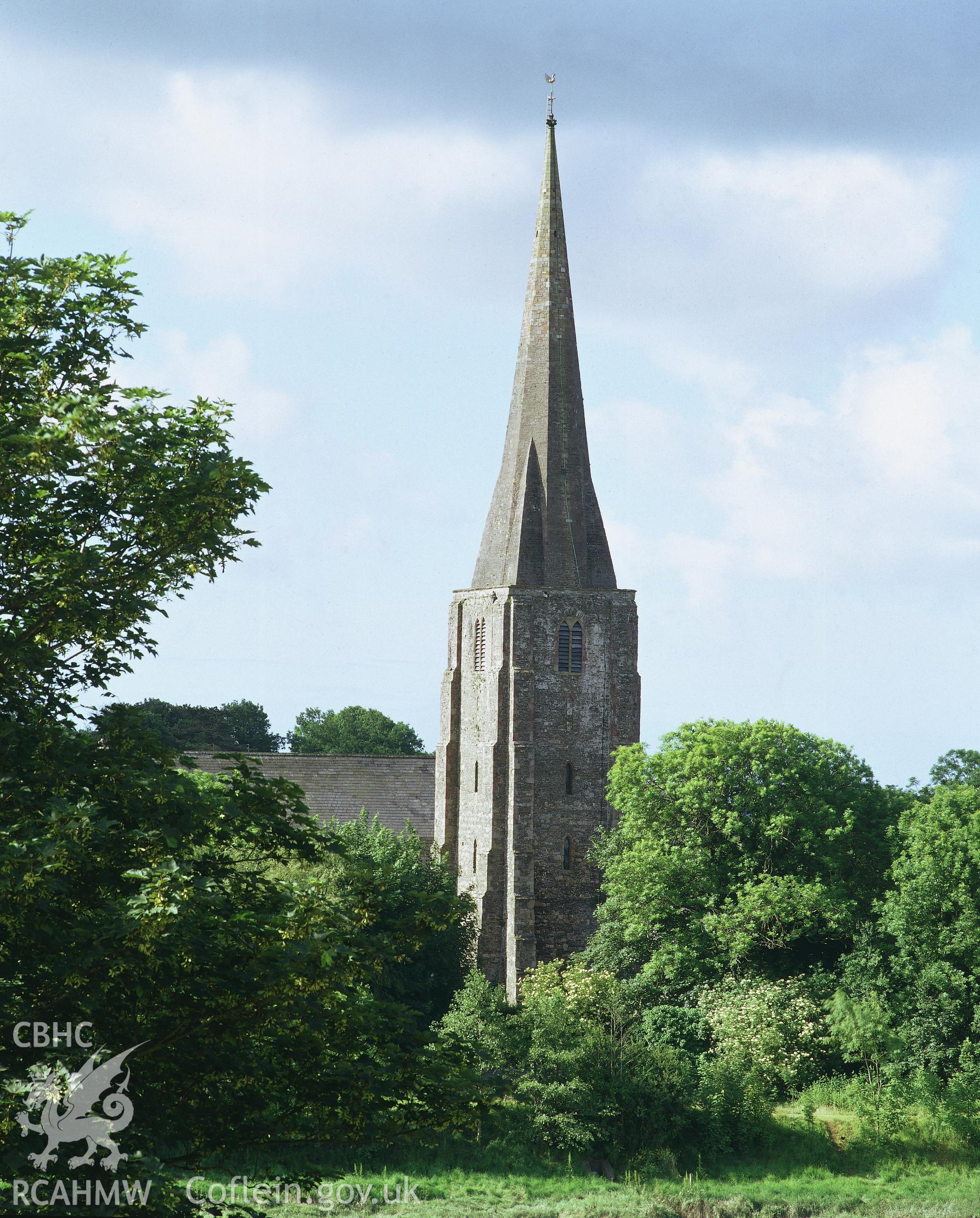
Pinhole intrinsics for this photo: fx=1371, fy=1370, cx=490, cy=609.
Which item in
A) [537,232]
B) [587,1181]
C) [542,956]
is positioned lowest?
[587,1181]

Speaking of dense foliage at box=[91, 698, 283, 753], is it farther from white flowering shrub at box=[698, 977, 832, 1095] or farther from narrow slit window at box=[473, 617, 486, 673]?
white flowering shrub at box=[698, 977, 832, 1095]

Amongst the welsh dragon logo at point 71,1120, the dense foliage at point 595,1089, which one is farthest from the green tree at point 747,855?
the welsh dragon logo at point 71,1120

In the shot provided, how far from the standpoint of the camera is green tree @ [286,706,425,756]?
86.7 m

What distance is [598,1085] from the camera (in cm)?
3422

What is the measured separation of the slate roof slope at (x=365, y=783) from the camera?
5925 cm

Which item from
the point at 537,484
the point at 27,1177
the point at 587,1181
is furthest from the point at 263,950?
the point at 537,484

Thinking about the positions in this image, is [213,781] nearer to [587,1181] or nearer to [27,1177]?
[27,1177]

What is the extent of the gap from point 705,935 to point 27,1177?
3259 centimetres

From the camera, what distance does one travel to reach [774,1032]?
37.7 metres

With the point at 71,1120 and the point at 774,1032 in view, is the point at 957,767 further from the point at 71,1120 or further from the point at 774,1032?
the point at 71,1120

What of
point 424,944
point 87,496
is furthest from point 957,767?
point 87,496

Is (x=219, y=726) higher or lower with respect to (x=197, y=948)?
higher

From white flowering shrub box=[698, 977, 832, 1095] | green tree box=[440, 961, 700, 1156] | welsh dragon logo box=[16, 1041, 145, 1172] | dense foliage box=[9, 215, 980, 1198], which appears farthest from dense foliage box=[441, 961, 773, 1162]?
welsh dragon logo box=[16, 1041, 145, 1172]

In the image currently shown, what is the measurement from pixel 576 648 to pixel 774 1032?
20049mm
